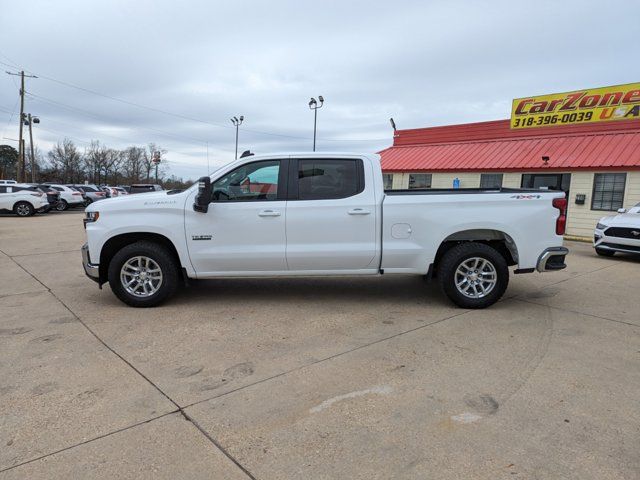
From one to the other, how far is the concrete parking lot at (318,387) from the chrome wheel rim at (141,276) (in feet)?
0.87

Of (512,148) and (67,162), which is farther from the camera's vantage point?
(67,162)

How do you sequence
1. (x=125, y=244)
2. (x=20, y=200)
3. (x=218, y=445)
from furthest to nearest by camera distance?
1. (x=20, y=200)
2. (x=125, y=244)
3. (x=218, y=445)

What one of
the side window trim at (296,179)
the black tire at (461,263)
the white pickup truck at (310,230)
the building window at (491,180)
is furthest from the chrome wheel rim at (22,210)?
the black tire at (461,263)

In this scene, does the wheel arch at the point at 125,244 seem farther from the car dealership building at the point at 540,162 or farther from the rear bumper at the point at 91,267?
the car dealership building at the point at 540,162

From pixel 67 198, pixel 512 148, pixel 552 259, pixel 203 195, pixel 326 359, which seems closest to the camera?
pixel 326 359

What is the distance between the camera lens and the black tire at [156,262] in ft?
18.0

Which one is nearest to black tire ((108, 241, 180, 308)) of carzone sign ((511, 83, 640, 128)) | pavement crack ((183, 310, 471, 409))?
pavement crack ((183, 310, 471, 409))

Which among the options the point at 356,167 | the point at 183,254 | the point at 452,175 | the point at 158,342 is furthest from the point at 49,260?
the point at 452,175

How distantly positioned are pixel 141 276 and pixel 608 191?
1487 centimetres

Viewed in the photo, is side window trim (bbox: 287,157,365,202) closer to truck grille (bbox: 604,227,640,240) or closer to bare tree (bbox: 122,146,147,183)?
truck grille (bbox: 604,227,640,240)

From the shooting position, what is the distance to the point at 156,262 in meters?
5.53

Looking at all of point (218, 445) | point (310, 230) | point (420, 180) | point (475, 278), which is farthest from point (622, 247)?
point (420, 180)

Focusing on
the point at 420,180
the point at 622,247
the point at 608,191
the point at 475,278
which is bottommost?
the point at 475,278

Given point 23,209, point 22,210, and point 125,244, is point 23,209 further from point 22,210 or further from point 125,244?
point 125,244
